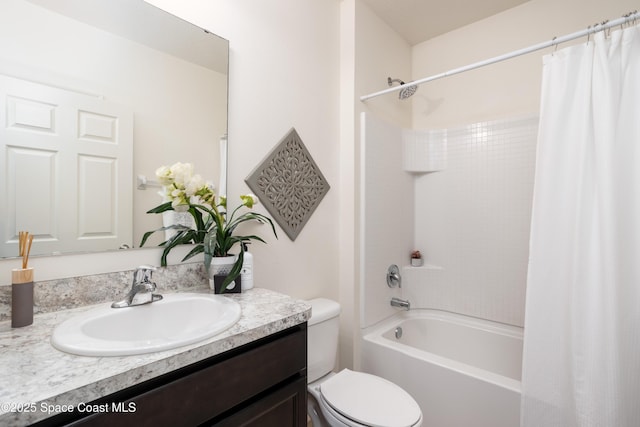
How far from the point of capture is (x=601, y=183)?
1.16 meters

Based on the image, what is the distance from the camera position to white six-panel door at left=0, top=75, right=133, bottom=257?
0.86 m

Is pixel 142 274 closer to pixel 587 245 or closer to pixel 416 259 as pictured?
pixel 587 245

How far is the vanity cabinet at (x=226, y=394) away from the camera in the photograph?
59cm

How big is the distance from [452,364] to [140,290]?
152 centimetres

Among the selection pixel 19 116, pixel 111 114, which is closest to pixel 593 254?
pixel 111 114

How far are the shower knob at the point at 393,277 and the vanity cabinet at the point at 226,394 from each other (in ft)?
4.23

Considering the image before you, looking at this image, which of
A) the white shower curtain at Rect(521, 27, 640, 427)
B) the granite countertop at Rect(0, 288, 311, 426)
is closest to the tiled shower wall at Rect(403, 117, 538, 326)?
the white shower curtain at Rect(521, 27, 640, 427)

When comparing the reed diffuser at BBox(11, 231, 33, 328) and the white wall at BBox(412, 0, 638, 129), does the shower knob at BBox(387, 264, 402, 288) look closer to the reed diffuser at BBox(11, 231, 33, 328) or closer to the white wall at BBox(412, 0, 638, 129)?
the white wall at BBox(412, 0, 638, 129)

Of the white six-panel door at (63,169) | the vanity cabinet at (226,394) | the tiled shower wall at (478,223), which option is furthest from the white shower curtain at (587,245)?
the white six-panel door at (63,169)

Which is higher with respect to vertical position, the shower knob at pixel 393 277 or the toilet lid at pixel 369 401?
the shower knob at pixel 393 277

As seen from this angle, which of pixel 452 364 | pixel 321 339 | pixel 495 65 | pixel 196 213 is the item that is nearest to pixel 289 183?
pixel 196 213

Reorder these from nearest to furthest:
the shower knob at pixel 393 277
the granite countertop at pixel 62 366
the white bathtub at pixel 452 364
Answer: the granite countertop at pixel 62 366, the white bathtub at pixel 452 364, the shower knob at pixel 393 277

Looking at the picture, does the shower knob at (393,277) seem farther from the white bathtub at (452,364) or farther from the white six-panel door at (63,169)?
the white six-panel door at (63,169)

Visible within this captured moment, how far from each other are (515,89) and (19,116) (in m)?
2.63
